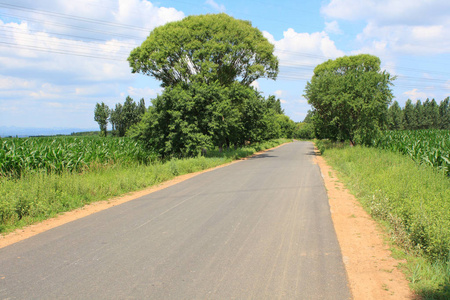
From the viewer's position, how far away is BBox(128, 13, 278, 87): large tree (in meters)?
26.9

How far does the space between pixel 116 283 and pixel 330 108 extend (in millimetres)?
31019

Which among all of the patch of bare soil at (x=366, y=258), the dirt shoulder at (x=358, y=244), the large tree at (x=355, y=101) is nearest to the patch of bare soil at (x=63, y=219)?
the dirt shoulder at (x=358, y=244)

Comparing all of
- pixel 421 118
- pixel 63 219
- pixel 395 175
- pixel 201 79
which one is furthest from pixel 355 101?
pixel 421 118

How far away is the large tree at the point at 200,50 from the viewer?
1059 inches

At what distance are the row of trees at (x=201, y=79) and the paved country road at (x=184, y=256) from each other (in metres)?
14.3

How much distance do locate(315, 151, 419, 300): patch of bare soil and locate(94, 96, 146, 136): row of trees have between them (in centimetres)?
6439

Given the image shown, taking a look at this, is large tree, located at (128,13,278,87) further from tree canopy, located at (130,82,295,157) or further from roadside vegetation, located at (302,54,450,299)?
roadside vegetation, located at (302,54,450,299)

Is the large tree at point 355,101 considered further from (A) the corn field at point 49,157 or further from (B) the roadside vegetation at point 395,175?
(A) the corn field at point 49,157

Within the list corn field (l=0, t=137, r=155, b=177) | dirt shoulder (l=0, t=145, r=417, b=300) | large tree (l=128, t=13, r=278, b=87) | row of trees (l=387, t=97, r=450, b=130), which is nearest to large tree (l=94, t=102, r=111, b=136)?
large tree (l=128, t=13, r=278, b=87)

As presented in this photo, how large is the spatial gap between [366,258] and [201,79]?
23812 mm

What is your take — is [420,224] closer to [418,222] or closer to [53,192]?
[418,222]

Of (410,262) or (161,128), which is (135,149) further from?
(410,262)

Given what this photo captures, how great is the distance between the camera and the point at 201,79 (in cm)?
2719

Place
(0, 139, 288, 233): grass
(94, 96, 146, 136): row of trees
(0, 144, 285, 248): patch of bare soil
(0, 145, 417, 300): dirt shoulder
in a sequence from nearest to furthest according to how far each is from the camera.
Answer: (0, 145, 417, 300): dirt shoulder
(0, 144, 285, 248): patch of bare soil
(0, 139, 288, 233): grass
(94, 96, 146, 136): row of trees
